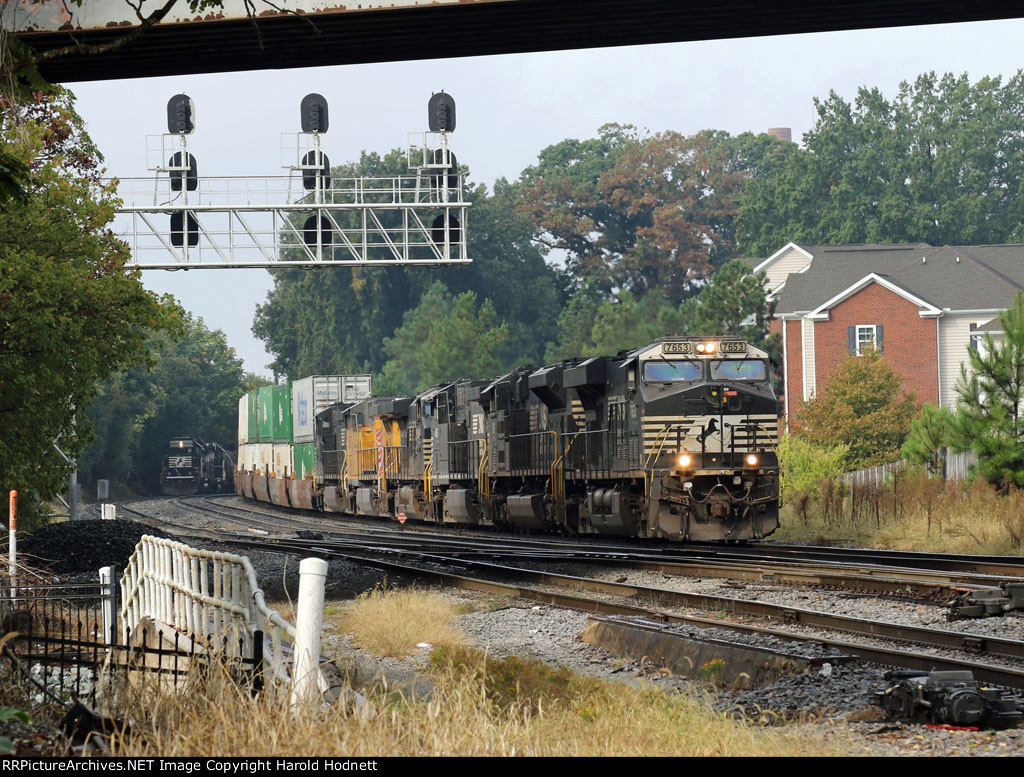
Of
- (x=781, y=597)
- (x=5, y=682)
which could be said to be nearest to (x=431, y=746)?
(x=5, y=682)

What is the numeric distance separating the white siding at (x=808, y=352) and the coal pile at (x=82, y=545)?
3891 centimetres

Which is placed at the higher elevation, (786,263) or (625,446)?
(786,263)

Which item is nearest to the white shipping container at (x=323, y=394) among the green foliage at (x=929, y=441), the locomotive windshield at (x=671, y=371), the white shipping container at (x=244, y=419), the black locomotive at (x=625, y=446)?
the white shipping container at (x=244, y=419)

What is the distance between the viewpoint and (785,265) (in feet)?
246

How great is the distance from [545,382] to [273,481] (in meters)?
27.9

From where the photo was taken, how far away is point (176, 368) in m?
83.6

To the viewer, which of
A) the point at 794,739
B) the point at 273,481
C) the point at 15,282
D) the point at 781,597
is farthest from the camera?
the point at 273,481

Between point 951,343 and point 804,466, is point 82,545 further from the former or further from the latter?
point 951,343

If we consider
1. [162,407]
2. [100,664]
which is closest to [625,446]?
[100,664]

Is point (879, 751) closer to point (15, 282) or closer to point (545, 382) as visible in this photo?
point (15, 282)

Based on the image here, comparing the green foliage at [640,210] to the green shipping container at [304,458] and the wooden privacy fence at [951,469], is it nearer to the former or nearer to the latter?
the green shipping container at [304,458]

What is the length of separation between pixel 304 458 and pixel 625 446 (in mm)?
26287

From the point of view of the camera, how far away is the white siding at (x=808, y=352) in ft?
190

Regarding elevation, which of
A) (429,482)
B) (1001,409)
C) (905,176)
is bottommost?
(429,482)
